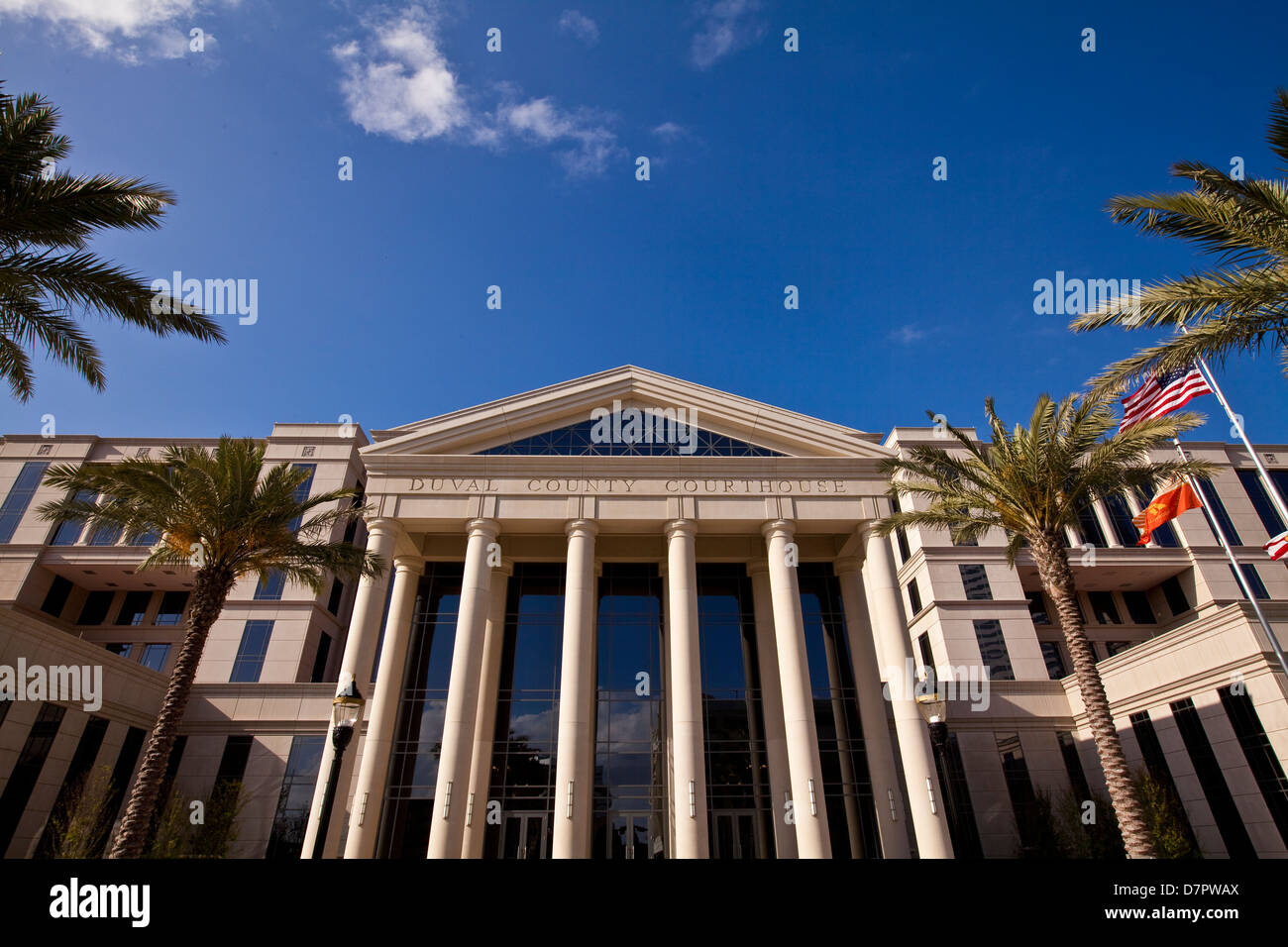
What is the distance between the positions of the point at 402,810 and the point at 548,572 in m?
10.0

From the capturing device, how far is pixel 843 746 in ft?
84.9

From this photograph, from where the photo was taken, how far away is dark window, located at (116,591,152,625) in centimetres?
3575

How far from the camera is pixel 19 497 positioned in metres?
36.0

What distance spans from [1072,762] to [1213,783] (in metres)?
7.01

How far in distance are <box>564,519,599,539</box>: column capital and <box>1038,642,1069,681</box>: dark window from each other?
25226 millimetres

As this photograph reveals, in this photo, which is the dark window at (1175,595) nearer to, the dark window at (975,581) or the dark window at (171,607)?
the dark window at (975,581)

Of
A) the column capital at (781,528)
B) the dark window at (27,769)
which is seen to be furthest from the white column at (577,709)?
the dark window at (27,769)

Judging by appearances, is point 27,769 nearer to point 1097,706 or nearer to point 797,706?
point 797,706

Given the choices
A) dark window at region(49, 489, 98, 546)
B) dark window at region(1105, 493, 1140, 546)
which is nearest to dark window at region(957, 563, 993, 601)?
dark window at region(1105, 493, 1140, 546)

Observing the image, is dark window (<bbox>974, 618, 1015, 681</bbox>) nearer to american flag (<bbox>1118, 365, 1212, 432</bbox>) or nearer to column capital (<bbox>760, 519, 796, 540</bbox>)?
american flag (<bbox>1118, 365, 1212, 432</bbox>)

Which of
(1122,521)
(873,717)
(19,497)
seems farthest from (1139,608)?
(19,497)

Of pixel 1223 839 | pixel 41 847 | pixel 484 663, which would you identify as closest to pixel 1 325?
pixel 484 663

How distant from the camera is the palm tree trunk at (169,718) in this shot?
15180 millimetres
